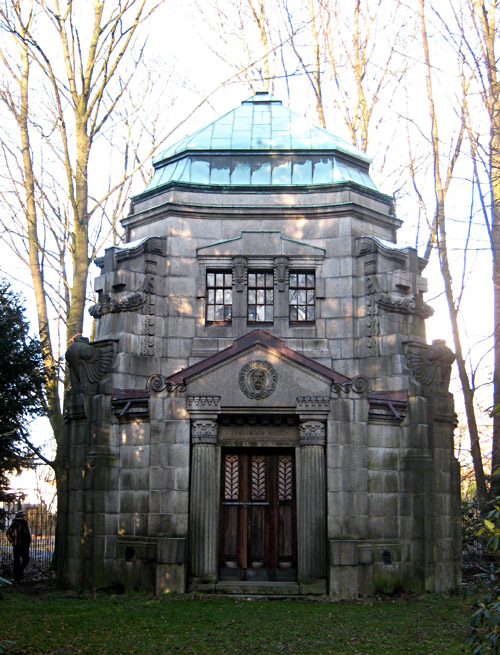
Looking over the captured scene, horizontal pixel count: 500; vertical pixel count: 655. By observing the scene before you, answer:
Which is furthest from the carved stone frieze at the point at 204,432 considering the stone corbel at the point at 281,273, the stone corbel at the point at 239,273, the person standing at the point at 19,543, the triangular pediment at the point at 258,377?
the person standing at the point at 19,543

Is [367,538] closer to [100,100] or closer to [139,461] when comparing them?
[139,461]

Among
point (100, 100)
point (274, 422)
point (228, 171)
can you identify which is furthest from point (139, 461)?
point (100, 100)

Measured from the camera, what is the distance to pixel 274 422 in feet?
51.3

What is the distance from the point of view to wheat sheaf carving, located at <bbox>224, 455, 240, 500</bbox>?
15755mm

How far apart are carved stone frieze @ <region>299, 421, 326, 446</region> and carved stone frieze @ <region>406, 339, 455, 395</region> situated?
7.98 feet

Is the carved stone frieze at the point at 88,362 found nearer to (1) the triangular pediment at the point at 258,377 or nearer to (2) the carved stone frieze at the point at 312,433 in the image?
(1) the triangular pediment at the point at 258,377

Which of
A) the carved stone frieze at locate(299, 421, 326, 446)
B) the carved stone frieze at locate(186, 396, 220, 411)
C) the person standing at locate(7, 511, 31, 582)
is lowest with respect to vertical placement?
the person standing at locate(7, 511, 31, 582)

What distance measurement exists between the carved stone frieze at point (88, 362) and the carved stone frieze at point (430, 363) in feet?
19.8

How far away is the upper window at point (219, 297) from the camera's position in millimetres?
17125

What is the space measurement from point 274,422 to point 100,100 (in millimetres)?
11980

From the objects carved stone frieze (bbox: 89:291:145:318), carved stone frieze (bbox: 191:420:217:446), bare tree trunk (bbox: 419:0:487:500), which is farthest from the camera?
bare tree trunk (bbox: 419:0:487:500)

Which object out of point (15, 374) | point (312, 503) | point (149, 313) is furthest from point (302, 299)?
point (15, 374)

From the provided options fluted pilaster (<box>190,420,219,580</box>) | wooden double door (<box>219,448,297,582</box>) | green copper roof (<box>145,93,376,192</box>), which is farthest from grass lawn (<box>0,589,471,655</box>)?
green copper roof (<box>145,93,376,192</box>)

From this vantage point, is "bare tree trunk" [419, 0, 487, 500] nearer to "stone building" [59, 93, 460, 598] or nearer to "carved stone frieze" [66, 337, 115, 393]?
"stone building" [59, 93, 460, 598]
